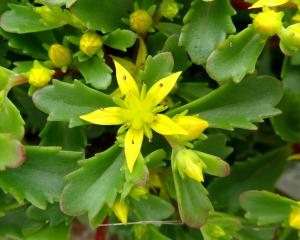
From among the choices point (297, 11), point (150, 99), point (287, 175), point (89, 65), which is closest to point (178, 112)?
point (150, 99)

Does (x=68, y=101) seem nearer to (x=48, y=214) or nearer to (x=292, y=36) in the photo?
(x=48, y=214)

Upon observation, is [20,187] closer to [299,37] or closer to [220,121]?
[220,121]

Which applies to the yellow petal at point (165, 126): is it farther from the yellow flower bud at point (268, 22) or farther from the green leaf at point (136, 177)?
the yellow flower bud at point (268, 22)

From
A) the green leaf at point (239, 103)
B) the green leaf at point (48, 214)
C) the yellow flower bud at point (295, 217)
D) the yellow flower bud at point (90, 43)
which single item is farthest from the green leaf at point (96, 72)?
the yellow flower bud at point (295, 217)

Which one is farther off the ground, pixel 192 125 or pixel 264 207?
pixel 192 125

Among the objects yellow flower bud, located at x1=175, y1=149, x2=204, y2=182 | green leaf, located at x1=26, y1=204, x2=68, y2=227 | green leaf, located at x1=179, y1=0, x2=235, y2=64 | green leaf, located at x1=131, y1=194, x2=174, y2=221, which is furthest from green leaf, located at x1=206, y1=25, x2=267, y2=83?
green leaf, located at x1=26, y1=204, x2=68, y2=227

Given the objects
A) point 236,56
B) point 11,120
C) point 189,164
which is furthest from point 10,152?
point 236,56
